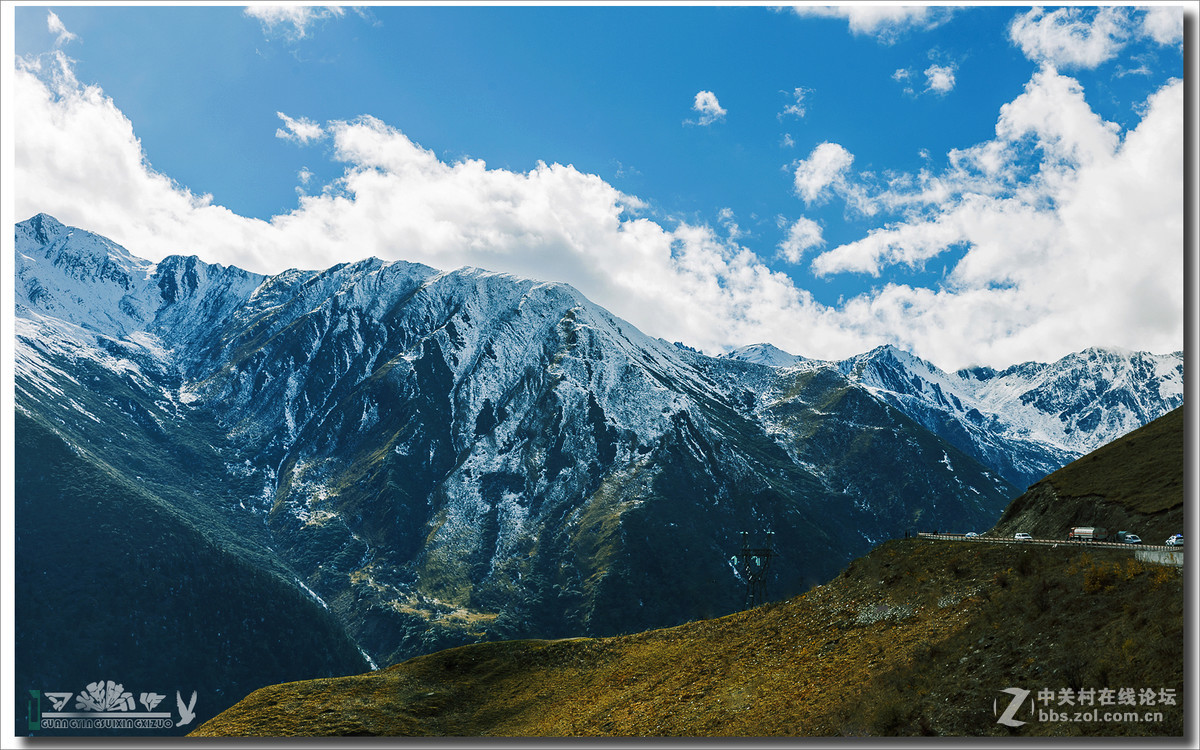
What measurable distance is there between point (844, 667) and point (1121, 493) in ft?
167

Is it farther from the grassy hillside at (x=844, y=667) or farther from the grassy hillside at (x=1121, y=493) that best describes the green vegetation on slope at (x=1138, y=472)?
the grassy hillside at (x=844, y=667)

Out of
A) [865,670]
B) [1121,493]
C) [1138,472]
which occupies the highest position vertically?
[1138,472]

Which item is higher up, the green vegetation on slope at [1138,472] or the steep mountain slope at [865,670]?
the green vegetation on slope at [1138,472]

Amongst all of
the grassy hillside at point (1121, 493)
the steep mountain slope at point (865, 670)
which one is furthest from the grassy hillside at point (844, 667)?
the grassy hillside at point (1121, 493)

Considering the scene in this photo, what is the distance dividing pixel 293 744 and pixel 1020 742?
1219 inches

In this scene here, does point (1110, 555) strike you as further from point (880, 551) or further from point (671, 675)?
point (671, 675)

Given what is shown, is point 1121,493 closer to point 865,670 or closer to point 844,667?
point 844,667

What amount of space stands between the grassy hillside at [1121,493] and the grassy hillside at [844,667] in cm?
2846

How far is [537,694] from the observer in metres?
52.1

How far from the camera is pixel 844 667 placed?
3609 centimetres

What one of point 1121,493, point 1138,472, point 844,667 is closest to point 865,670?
point 844,667

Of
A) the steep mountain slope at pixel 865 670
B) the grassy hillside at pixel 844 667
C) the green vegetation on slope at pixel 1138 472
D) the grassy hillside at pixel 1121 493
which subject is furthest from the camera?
the green vegetation on slope at pixel 1138 472

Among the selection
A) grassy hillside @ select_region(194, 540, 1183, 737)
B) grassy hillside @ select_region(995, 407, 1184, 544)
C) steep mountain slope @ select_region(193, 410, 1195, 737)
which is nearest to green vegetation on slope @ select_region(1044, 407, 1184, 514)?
grassy hillside @ select_region(995, 407, 1184, 544)

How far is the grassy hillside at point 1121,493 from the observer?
6162 cm
